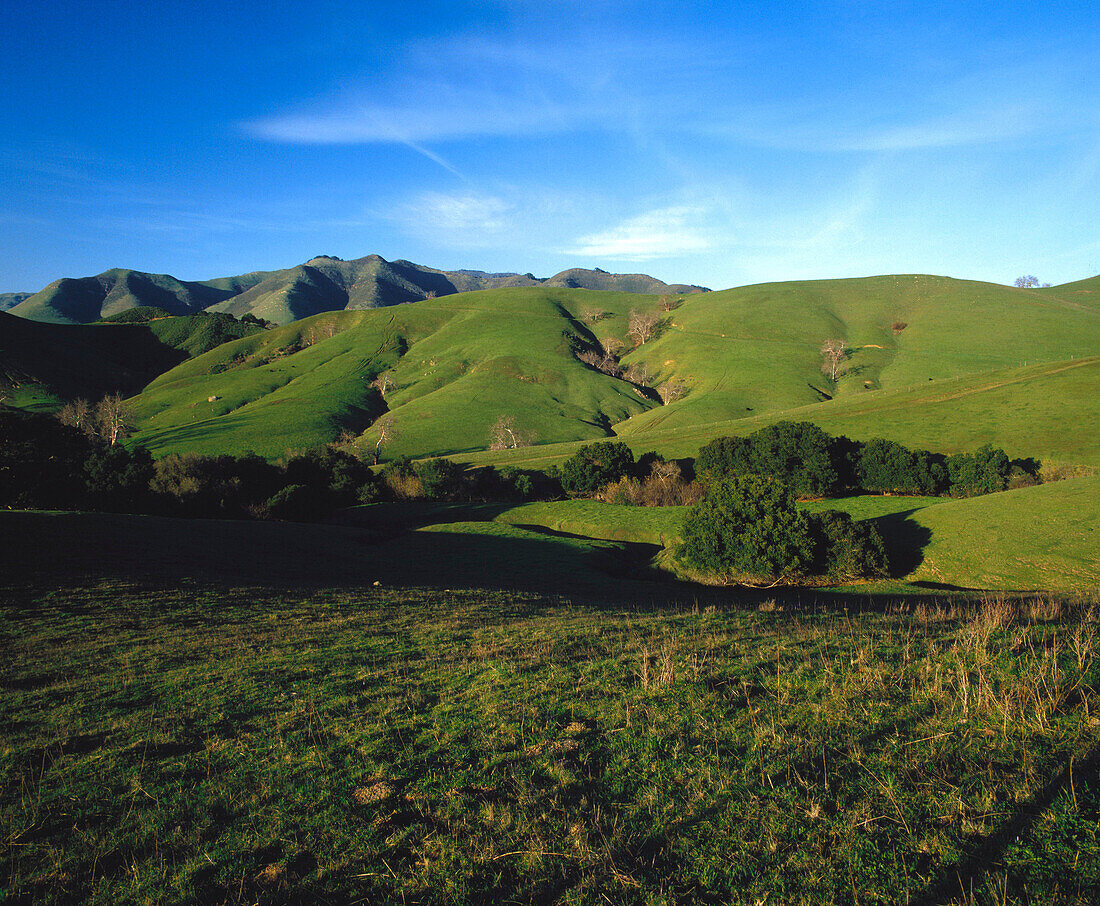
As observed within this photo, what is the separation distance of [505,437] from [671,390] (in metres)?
51.6

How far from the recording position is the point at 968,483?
2120 inches

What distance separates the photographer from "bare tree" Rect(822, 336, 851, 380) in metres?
129

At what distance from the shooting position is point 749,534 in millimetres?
30703

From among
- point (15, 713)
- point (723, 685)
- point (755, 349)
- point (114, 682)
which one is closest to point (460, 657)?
point (723, 685)

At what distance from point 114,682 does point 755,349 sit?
149 meters

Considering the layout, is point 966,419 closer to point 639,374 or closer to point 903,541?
point 903,541

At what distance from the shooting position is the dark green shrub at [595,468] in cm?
6612

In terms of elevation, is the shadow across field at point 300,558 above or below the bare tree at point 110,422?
below

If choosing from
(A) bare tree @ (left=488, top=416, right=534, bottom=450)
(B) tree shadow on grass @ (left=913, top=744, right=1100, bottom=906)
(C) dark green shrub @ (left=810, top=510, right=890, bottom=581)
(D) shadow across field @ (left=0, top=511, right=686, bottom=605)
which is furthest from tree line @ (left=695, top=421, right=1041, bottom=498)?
(B) tree shadow on grass @ (left=913, top=744, right=1100, bottom=906)

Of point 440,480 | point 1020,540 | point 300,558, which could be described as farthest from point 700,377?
point 300,558

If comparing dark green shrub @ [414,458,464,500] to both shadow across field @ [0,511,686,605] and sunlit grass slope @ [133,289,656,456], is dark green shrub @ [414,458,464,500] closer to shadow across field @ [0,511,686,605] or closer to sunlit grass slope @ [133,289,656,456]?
shadow across field @ [0,511,686,605]

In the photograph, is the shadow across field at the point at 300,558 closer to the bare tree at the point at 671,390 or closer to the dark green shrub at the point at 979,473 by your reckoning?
the dark green shrub at the point at 979,473

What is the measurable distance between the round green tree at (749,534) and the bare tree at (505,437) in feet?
227

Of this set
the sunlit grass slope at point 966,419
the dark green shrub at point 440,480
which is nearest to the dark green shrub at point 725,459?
the sunlit grass slope at point 966,419
